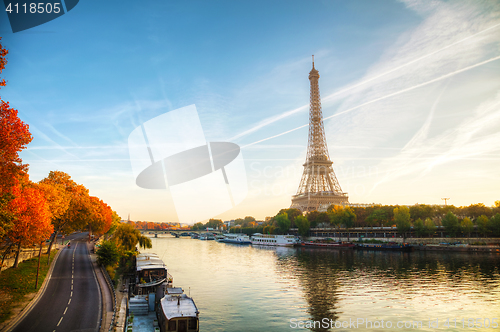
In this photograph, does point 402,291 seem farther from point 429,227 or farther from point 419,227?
point 419,227

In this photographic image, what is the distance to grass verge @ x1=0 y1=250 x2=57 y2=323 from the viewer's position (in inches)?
990

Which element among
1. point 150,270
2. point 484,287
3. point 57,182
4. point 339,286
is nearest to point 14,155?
point 150,270

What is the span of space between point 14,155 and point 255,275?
40255 mm

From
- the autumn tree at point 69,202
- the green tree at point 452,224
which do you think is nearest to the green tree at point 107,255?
the autumn tree at point 69,202

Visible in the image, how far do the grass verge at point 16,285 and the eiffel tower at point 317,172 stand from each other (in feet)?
347

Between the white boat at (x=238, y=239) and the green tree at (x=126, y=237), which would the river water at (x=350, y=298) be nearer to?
the green tree at (x=126, y=237)

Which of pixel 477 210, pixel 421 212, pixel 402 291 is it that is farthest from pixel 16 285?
pixel 477 210

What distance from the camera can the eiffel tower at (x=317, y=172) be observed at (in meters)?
130

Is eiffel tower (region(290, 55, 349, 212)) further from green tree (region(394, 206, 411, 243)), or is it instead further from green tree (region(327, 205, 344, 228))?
green tree (region(394, 206, 411, 243))

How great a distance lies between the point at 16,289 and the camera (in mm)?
29703

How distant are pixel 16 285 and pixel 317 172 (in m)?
114

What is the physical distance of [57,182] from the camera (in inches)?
2096

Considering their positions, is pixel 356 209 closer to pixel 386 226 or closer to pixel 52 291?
pixel 386 226

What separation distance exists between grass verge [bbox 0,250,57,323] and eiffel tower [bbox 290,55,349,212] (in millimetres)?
105684
